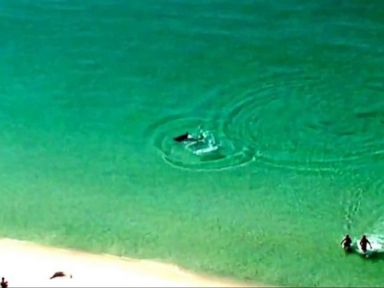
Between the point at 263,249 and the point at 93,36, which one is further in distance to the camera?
the point at 93,36

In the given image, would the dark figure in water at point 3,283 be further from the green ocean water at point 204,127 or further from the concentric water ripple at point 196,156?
the concentric water ripple at point 196,156

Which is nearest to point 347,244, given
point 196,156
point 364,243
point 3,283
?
point 364,243

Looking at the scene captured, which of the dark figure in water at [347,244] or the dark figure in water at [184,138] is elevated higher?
the dark figure in water at [184,138]

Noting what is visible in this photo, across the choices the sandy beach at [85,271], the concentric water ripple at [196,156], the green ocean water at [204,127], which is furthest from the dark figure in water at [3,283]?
the concentric water ripple at [196,156]

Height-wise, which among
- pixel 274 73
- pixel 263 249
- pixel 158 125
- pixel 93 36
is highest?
pixel 93 36

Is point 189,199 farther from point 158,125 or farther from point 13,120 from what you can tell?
point 13,120

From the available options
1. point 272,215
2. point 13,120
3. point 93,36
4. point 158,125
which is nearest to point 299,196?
point 272,215
